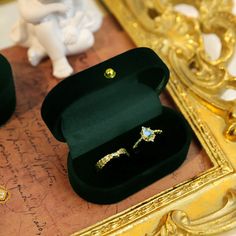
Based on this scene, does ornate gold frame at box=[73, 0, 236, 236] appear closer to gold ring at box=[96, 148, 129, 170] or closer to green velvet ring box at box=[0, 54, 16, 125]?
gold ring at box=[96, 148, 129, 170]

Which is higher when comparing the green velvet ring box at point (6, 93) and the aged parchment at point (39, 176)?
the green velvet ring box at point (6, 93)

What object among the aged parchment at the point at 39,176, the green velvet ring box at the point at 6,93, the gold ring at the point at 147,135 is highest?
the gold ring at the point at 147,135

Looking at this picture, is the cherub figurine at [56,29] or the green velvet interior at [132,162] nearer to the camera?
the green velvet interior at [132,162]

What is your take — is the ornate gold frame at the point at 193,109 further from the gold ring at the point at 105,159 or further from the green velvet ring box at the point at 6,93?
the green velvet ring box at the point at 6,93

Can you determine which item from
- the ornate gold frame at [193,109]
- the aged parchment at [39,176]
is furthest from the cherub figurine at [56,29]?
the ornate gold frame at [193,109]
